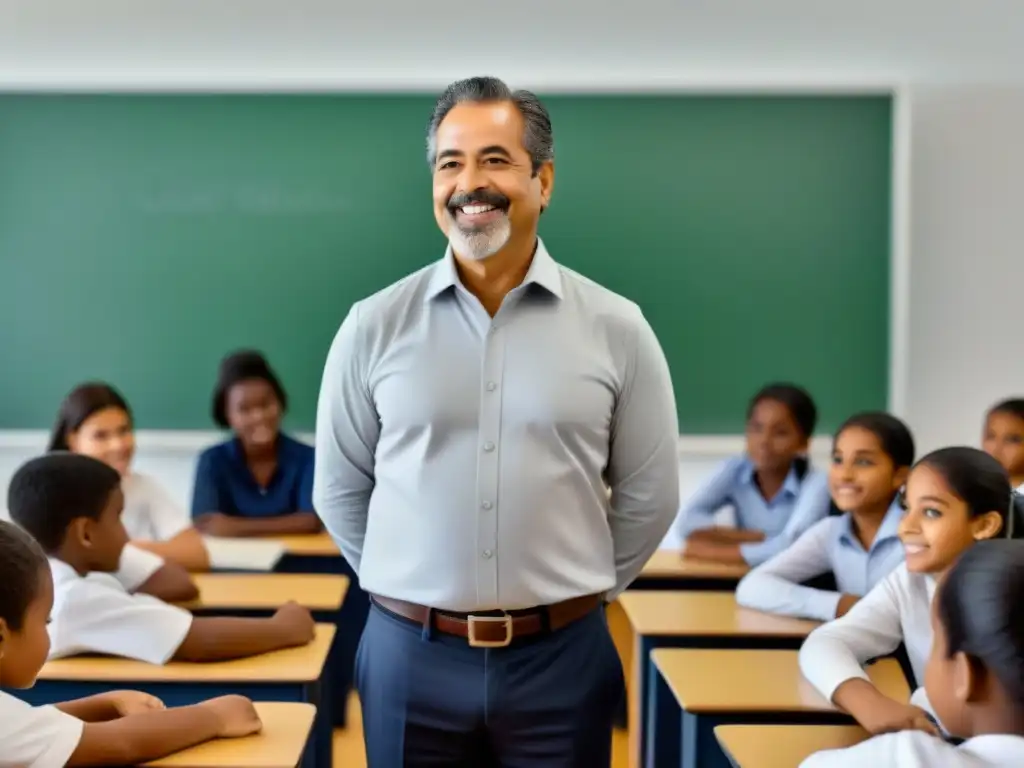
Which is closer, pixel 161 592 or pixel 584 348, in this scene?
pixel 584 348

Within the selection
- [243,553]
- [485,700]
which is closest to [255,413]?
[243,553]

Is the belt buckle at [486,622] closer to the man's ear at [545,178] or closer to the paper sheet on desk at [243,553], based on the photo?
the man's ear at [545,178]

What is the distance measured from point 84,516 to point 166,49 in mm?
2440

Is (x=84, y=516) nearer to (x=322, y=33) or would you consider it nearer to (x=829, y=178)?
(x=322, y=33)

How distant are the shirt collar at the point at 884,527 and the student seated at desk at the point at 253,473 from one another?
5.44ft

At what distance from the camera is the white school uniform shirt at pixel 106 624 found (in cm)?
196

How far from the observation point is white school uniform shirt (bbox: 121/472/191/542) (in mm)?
3047

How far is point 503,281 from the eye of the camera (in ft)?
5.08

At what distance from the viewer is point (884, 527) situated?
2457mm

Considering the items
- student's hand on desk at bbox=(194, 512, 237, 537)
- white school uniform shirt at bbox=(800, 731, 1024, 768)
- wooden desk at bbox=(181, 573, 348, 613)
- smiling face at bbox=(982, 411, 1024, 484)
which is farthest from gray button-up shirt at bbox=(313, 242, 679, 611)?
smiling face at bbox=(982, 411, 1024, 484)

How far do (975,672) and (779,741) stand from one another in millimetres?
454

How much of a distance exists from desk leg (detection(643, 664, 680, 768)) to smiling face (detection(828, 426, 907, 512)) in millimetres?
660

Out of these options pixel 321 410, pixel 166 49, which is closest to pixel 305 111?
pixel 166 49

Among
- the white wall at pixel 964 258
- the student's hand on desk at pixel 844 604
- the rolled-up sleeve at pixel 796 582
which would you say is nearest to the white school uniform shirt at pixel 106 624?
the rolled-up sleeve at pixel 796 582
